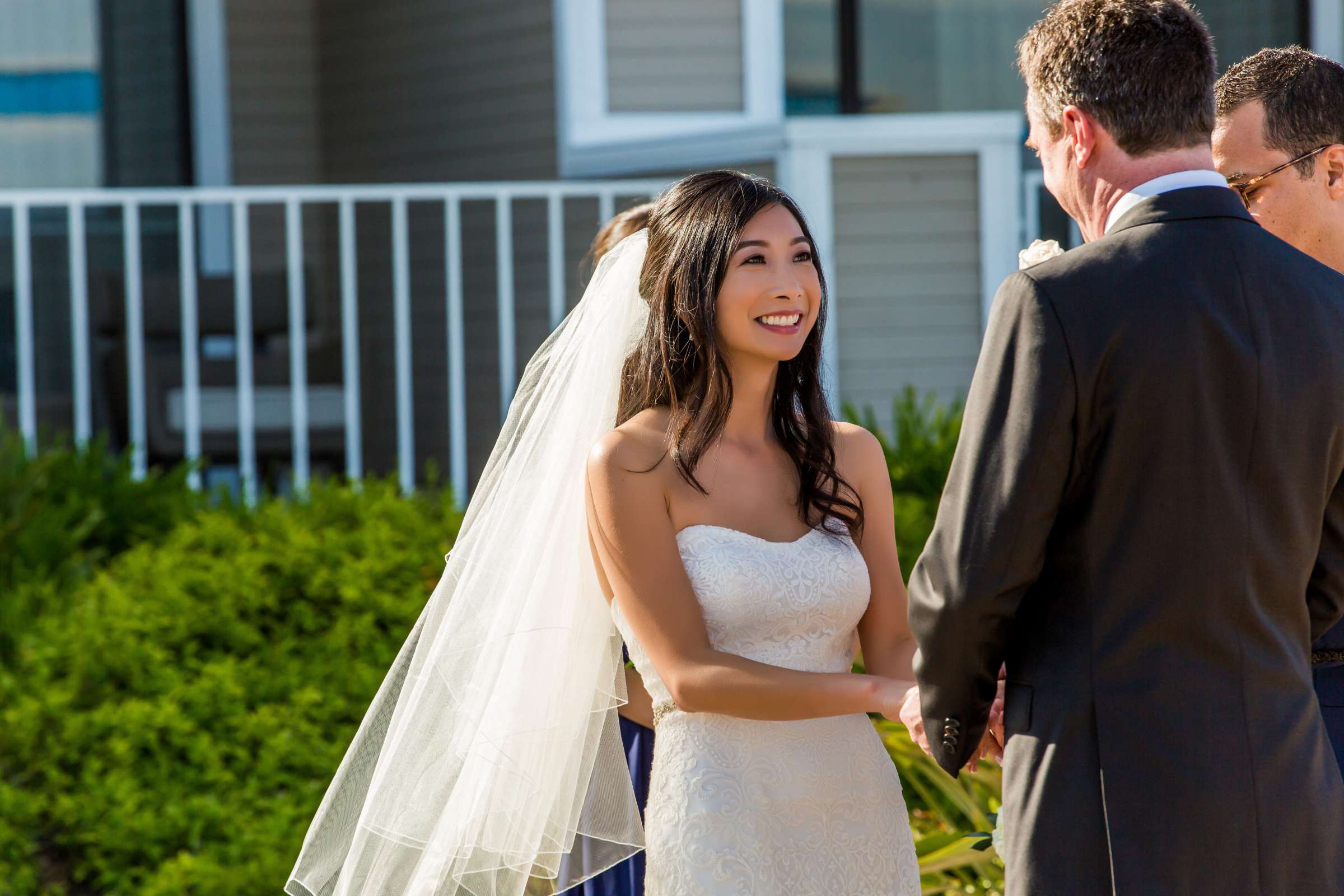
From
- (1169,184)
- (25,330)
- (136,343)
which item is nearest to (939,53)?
(136,343)

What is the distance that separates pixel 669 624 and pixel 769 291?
0.67 metres

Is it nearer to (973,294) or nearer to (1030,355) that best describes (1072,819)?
(1030,355)

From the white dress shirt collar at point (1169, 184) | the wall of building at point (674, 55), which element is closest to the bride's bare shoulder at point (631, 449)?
the white dress shirt collar at point (1169, 184)

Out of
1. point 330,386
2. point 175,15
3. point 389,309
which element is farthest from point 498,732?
point 175,15

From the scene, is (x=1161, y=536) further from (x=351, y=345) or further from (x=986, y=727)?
(x=351, y=345)

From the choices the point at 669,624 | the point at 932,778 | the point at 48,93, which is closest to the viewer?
the point at 669,624

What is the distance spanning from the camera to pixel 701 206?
113 inches

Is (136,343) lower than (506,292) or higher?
lower

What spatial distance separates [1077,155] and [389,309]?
7.89 metres

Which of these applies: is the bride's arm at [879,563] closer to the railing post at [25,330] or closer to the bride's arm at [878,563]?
the bride's arm at [878,563]

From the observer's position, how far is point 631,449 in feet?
9.18

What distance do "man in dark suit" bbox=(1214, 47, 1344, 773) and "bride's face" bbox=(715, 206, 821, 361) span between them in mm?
812

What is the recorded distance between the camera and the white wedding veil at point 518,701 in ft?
9.67

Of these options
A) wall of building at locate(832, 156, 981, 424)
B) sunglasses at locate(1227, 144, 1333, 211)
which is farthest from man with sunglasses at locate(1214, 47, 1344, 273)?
wall of building at locate(832, 156, 981, 424)
